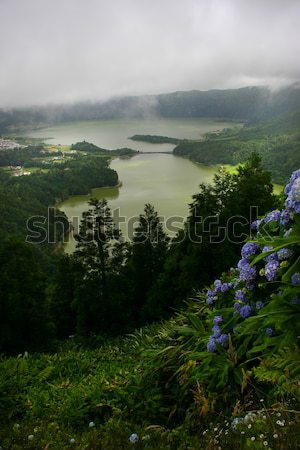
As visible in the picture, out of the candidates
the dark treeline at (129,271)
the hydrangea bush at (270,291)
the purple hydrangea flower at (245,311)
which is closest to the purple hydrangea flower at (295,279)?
the hydrangea bush at (270,291)

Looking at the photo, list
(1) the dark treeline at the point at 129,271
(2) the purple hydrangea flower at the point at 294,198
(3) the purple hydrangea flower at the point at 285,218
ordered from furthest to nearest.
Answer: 1. (1) the dark treeline at the point at 129,271
2. (3) the purple hydrangea flower at the point at 285,218
3. (2) the purple hydrangea flower at the point at 294,198

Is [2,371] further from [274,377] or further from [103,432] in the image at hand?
[274,377]

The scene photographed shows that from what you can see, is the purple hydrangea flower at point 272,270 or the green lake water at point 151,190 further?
the green lake water at point 151,190

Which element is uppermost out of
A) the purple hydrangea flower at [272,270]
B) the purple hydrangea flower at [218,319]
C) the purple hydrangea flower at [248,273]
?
the purple hydrangea flower at [272,270]

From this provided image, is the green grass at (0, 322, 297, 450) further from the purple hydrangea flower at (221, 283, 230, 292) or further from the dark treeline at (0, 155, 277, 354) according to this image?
the dark treeline at (0, 155, 277, 354)

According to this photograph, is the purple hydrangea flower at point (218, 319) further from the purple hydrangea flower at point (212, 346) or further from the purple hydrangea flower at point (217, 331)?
the purple hydrangea flower at point (212, 346)

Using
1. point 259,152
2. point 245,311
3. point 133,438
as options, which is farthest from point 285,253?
point 259,152

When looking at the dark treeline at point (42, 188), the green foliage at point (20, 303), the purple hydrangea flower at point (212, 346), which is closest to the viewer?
the purple hydrangea flower at point (212, 346)

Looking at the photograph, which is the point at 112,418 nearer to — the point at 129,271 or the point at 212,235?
the point at 212,235

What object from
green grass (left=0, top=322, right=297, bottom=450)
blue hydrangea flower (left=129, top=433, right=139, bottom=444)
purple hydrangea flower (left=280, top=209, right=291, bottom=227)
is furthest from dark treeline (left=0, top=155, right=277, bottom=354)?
purple hydrangea flower (left=280, top=209, right=291, bottom=227)
